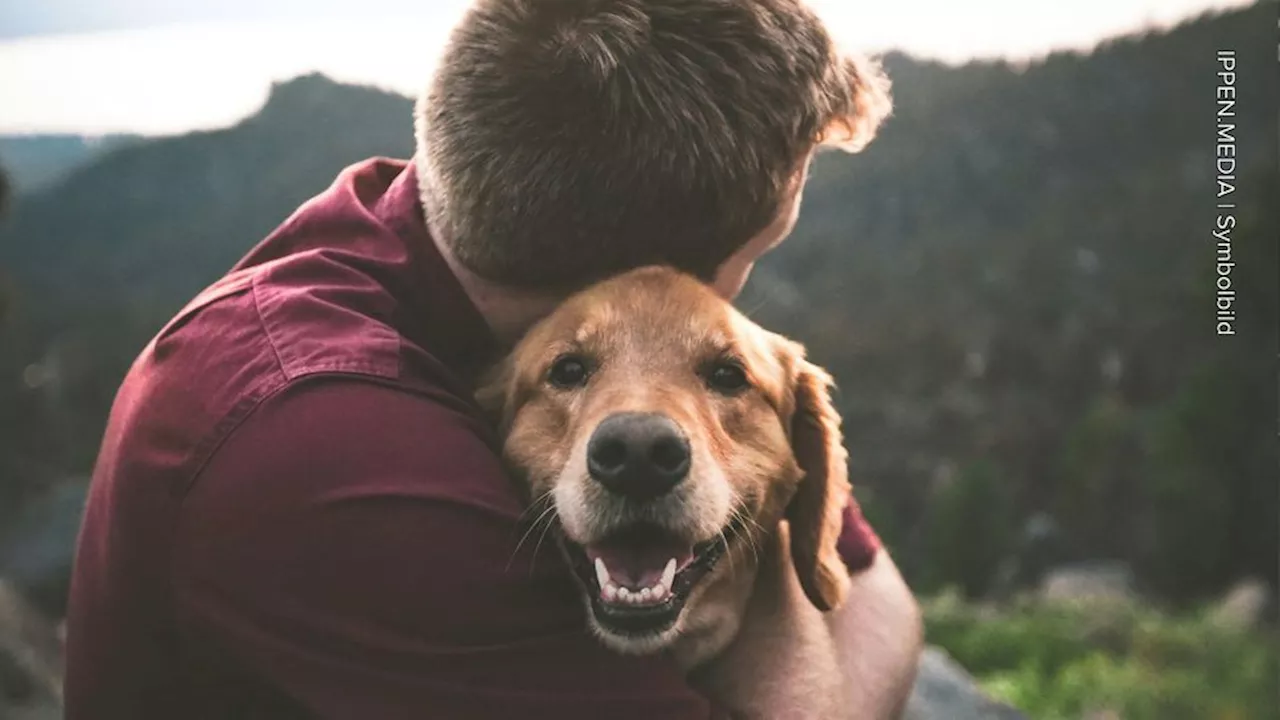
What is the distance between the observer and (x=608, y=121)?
1.65m

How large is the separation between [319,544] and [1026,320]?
16.9 ft

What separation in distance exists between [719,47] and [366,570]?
3.05 feet

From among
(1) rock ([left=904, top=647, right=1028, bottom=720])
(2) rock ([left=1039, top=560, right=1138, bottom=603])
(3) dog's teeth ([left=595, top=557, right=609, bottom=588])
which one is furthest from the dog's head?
(2) rock ([left=1039, top=560, right=1138, bottom=603])

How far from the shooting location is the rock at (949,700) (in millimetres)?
3578

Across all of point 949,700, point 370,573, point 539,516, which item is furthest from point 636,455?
point 949,700

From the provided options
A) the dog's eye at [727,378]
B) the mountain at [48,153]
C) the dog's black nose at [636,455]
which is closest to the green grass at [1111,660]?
the dog's eye at [727,378]

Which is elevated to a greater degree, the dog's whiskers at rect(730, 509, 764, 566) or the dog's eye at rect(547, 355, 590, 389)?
the dog's eye at rect(547, 355, 590, 389)

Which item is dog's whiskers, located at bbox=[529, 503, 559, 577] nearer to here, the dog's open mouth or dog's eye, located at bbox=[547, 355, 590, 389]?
the dog's open mouth

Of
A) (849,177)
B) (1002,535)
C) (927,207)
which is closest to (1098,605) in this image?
(1002,535)

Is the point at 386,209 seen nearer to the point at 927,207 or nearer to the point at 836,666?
the point at 836,666

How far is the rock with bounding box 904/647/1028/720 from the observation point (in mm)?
3578

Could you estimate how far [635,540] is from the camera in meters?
1.71

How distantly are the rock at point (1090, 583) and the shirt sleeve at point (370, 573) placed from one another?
5392mm

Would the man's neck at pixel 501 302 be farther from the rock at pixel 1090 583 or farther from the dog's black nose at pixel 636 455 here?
the rock at pixel 1090 583
